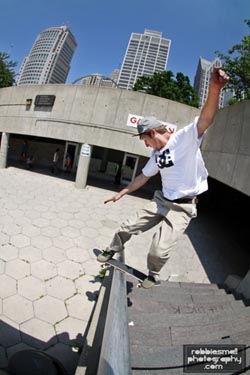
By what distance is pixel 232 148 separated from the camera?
5.76 meters

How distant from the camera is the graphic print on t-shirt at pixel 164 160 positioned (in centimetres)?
222

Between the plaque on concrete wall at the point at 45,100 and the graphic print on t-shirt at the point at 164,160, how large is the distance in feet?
33.8

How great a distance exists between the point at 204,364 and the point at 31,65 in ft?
426

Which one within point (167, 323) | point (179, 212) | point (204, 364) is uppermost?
point (179, 212)

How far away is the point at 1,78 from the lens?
24734 millimetres

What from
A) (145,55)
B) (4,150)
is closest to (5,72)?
(4,150)

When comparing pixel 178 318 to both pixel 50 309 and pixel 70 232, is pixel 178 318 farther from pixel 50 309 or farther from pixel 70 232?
pixel 70 232

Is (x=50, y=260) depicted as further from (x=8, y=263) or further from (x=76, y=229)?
(x=76, y=229)

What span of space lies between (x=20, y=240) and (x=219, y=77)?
16.6 ft

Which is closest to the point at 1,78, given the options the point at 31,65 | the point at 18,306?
the point at 18,306

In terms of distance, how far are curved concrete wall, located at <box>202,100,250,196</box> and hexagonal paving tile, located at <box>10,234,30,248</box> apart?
5107 mm

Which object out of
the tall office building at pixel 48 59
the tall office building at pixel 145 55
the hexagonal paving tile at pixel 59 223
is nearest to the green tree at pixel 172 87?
the hexagonal paving tile at pixel 59 223

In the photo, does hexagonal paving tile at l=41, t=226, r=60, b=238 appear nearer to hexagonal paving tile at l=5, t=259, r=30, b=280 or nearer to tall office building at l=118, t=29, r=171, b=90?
hexagonal paving tile at l=5, t=259, r=30, b=280

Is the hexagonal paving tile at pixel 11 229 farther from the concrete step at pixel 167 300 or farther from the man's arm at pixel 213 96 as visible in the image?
the man's arm at pixel 213 96
